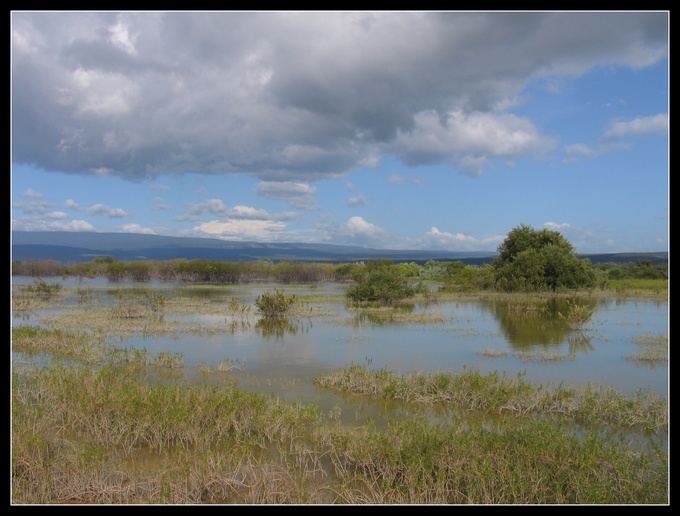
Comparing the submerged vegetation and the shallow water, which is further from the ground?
the submerged vegetation

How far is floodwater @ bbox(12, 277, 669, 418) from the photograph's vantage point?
11.1 meters

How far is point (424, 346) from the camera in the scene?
585 inches

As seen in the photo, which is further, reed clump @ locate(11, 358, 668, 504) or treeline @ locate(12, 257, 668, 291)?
treeline @ locate(12, 257, 668, 291)

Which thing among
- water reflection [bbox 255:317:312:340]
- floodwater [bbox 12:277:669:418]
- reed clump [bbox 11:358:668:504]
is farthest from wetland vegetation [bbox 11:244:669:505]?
water reflection [bbox 255:317:312:340]

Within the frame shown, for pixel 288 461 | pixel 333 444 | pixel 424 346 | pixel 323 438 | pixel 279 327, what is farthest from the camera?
pixel 279 327

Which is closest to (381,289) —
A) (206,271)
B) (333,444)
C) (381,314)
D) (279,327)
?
(381,314)

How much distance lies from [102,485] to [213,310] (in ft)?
62.3

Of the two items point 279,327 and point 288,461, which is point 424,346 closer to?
point 279,327

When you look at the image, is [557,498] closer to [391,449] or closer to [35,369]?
[391,449]

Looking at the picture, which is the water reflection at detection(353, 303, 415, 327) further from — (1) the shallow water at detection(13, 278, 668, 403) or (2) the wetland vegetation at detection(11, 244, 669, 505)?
(2) the wetland vegetation at detection(11, 244, 669, 505)

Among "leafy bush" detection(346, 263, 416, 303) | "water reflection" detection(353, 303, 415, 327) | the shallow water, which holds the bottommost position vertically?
the shallow water

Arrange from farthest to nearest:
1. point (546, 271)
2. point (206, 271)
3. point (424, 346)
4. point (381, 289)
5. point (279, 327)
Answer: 1. point (206, 271)
2. point (546, 271)
3. point (381, 289)
4. point (279, 327)
5. point (424, 346)

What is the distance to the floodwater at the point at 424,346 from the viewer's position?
11.1 m

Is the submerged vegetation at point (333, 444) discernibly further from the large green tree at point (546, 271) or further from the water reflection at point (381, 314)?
the large green tree at point (546, 271)
